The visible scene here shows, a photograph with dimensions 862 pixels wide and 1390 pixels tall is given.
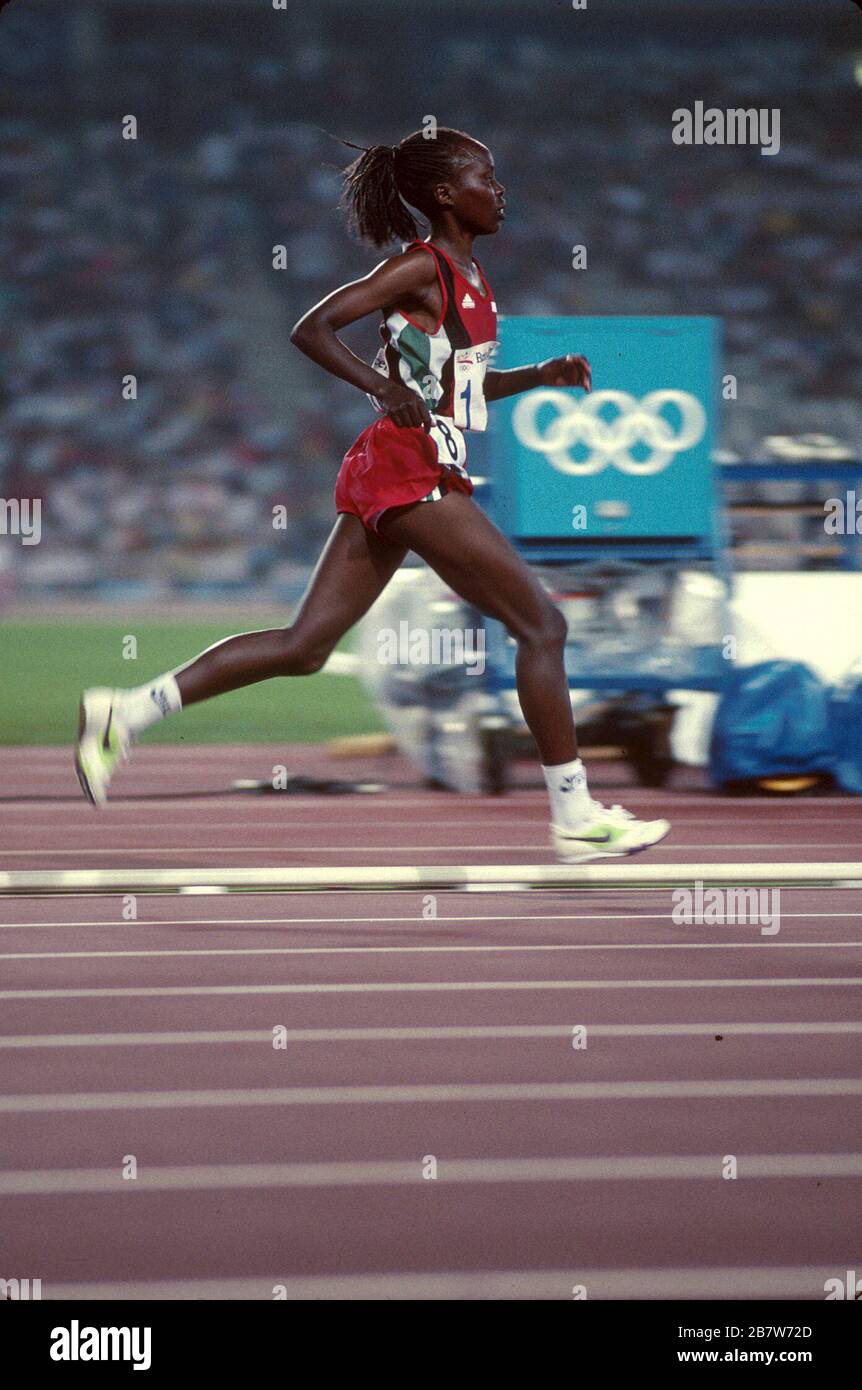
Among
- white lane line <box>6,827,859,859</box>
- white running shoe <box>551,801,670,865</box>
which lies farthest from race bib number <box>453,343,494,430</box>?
white lane line <box>6,827,859,859</box>

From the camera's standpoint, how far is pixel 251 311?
19.4 meters

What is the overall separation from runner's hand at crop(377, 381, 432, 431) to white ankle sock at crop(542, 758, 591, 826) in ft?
3.24

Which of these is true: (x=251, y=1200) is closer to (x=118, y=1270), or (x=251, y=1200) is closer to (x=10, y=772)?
(x=118, y=1270)

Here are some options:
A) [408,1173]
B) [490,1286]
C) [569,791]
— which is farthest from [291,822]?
[490,1286]

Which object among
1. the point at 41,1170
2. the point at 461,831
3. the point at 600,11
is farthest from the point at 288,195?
the point at 41,1170

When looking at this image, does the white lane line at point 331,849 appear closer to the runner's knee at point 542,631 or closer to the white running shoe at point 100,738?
the white running shoe at point 100,738

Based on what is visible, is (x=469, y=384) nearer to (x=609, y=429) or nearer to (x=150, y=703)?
(x=150, y=703)

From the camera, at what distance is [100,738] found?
538 centimetres

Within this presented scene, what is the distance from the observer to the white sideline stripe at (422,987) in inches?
177

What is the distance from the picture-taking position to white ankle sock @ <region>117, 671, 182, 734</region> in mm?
5328

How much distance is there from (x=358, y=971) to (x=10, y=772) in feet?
18.1

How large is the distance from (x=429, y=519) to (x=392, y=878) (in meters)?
1.11

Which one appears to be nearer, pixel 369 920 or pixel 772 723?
pixel 369 920

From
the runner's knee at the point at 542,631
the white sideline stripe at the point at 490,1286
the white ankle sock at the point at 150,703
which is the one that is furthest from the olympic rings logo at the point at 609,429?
the white sideline stripe at the point at 490,1286
